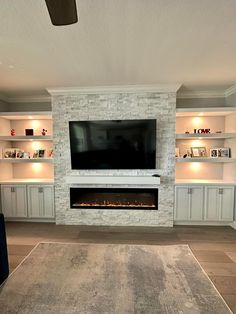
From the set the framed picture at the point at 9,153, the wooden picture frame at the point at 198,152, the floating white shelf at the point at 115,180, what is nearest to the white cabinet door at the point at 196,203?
the wooden picture frame at the point at 198,152

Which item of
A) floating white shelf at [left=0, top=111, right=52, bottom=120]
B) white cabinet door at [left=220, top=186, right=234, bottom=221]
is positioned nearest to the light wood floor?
white cabinet door at [left=220, top=186, right=234, bottom=221]

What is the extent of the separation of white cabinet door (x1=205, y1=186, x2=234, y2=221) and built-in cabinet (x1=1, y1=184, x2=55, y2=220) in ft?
10.5

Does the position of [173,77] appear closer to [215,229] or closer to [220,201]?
[220,201]

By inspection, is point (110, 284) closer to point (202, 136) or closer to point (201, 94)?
point (202, 136)

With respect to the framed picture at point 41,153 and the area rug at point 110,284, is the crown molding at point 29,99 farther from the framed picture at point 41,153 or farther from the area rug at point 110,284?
the area rug at point 110,284

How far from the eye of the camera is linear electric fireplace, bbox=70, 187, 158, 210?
13.9 feet

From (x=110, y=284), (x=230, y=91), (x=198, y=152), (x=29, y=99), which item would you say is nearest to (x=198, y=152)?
(x=198, y=152)

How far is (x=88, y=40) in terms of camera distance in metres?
2.25

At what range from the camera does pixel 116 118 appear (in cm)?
409

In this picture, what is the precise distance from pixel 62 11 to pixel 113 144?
2.92 meters

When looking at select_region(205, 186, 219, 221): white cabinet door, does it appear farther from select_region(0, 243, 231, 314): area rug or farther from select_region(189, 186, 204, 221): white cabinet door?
select_region(0, 243, 231, 314): area rug

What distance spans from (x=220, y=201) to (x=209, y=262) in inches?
62.0

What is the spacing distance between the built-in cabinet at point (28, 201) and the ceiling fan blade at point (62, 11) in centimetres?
351

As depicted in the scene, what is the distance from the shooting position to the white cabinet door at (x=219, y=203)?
4.11m
